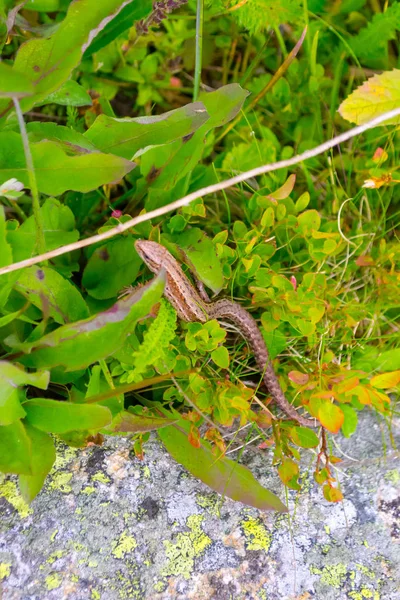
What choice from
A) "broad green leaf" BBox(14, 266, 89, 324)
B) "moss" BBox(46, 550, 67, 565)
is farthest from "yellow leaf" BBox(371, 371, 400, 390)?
"moss" BBox(46, 550, 67, 565)

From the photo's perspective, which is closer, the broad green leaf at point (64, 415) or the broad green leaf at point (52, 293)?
the broad green leaf at point (64, 415)

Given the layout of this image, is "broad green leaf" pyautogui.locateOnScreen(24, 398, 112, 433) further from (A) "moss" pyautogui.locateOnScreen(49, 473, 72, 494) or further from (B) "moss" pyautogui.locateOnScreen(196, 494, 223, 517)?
(B) "moss" pyautogui.locateOnScreen(196, 494, 223, 517)

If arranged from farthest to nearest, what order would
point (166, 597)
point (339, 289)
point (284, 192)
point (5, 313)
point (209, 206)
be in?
point (209, 206)
point (339, 289)
point (284, 192)
point (5, 313)
point (166, 597)

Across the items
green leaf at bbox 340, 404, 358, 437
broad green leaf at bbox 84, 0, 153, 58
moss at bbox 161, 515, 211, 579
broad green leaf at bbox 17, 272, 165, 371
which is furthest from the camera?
broad green leaf at bbox 84, 0, 153, 58

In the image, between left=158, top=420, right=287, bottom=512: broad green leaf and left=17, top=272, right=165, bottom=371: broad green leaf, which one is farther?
left=158, top=420, right=287, bottom=512: broad green leaf

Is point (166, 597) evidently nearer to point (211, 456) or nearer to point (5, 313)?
point (211, 456)

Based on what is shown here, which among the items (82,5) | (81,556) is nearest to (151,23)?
(82,5)

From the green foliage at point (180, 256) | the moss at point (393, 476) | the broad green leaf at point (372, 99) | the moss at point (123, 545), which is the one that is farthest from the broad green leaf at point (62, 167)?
the moss at point (393, 476)

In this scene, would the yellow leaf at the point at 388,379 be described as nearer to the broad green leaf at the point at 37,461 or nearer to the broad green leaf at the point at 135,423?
the broad green leaf at the point at 135,423
